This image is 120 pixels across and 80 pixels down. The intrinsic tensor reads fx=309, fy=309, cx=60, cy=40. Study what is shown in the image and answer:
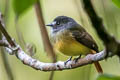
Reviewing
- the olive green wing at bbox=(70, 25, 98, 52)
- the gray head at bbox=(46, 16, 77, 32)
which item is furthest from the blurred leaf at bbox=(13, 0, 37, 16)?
the gray head at bbox=(46, 16, 77, 32)

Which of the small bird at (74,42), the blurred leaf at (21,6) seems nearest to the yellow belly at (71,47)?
the small bird at (74,42)

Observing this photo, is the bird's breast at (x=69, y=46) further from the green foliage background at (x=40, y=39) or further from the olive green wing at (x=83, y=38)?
the green foliage background at (x=40, y=39)

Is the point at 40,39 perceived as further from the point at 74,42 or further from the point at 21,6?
the point at 21,6

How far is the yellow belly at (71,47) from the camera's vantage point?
1.91 metres

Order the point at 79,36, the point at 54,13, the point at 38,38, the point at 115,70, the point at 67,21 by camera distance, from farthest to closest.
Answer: the point at 54,13 → the point at 38,38 → the point at 67,21 → the point at 115,70 → the point at 79,36

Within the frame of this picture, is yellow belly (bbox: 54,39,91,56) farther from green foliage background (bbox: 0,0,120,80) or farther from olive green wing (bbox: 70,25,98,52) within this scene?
green foliage background (bbox: 0,0,120,80)

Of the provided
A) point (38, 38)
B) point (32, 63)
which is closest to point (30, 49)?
point (32, 63)

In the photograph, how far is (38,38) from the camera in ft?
9.77

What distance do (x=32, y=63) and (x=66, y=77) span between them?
117 centimetres

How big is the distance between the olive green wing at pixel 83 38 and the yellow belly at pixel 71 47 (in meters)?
0.03

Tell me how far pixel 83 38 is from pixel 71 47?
12 cm

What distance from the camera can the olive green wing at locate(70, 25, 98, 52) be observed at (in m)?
1.96

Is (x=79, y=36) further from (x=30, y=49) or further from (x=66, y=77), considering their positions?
(x=66, y=77)

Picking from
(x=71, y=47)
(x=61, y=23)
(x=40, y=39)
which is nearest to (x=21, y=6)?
(x=71, y=47)
